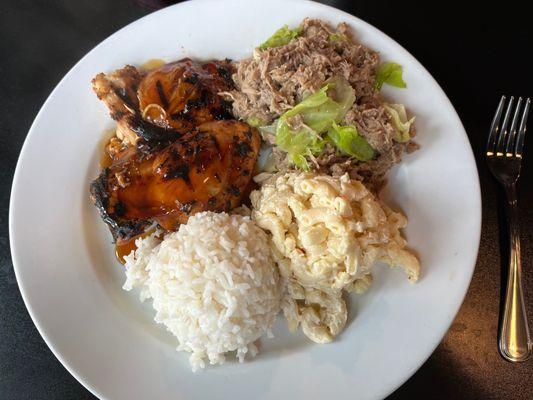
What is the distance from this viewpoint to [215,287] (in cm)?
205

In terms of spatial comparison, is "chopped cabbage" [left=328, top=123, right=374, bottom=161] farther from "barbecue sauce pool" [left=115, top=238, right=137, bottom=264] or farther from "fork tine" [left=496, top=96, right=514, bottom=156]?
"barbecue sauce pool" [left=115, top=238, right=137, bottom=264]

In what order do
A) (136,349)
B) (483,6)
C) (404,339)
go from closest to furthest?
1. (404,339)
2. (136,349)
3. (483,6)

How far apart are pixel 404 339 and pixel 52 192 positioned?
2.09 metres

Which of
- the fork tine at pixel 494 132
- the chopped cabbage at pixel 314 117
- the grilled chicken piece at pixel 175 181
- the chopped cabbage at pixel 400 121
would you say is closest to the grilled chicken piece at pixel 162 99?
the grilled chicken piece at pixel 175 181

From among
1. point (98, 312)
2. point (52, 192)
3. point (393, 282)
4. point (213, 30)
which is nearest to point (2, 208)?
point (52, 192)

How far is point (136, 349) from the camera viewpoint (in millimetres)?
2266

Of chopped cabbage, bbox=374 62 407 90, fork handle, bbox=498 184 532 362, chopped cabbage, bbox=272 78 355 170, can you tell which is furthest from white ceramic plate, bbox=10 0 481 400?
fork handle, bbox=498 184 532 362

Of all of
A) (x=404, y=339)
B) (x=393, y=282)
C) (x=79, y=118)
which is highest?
(x=79, y=118)

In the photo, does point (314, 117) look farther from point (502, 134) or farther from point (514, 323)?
point (514, 323)

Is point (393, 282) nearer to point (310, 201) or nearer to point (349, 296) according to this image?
point (349, 296)

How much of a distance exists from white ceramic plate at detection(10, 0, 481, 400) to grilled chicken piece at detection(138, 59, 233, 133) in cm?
24

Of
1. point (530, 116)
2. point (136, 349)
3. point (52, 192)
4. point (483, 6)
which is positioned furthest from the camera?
point (483, 6)

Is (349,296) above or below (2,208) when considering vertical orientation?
below

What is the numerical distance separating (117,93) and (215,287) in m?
1.28
